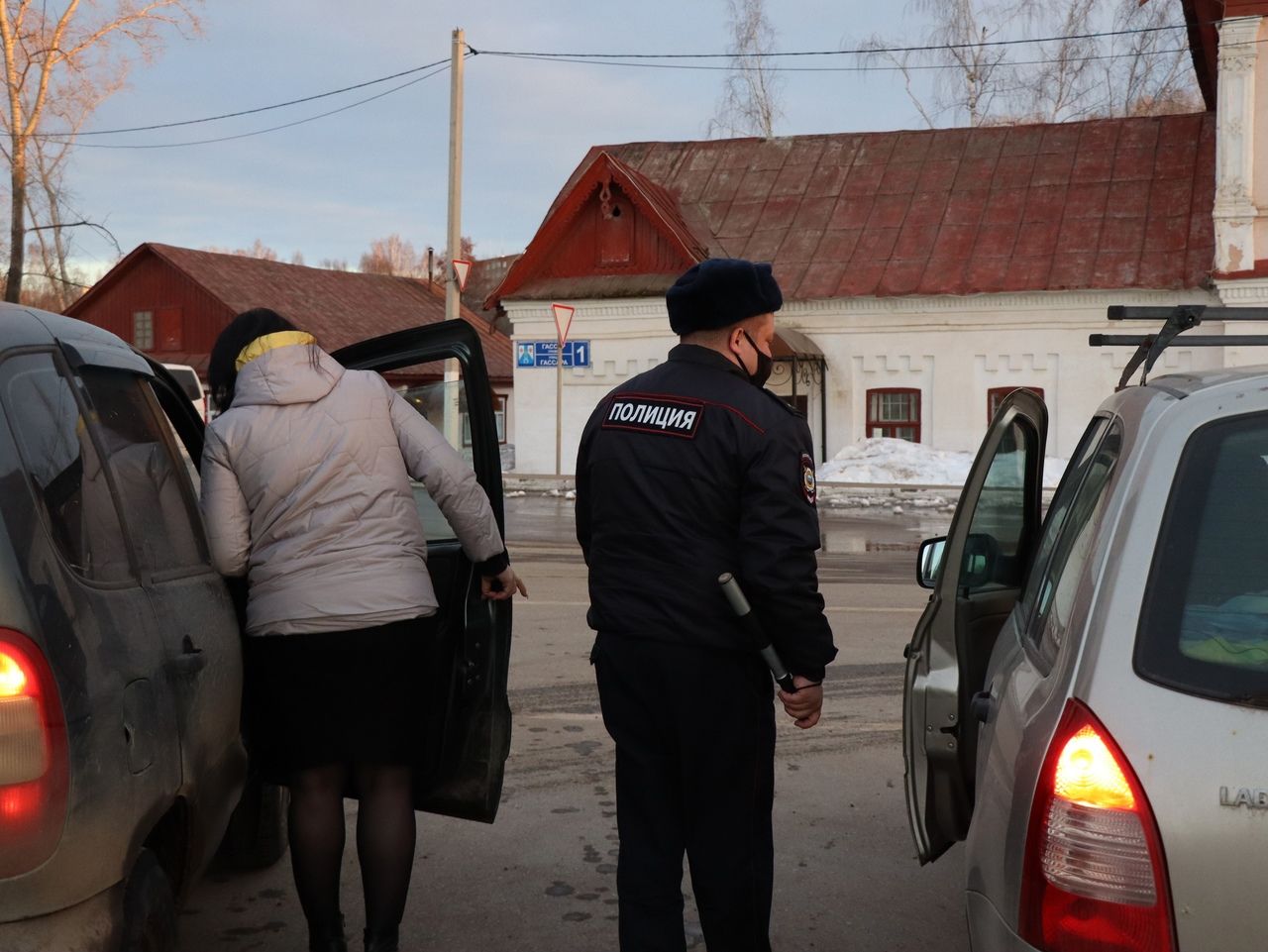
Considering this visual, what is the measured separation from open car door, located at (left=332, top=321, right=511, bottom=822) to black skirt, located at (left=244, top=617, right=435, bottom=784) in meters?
0.25

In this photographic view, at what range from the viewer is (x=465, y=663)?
4.12m

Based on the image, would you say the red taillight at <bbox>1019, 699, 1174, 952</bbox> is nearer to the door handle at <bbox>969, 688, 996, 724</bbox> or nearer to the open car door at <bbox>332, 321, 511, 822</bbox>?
the door handle at <bbox>969, 688, 996, 724</bbox>

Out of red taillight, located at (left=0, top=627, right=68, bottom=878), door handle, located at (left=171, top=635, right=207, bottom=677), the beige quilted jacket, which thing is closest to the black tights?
the beige quilted jacket

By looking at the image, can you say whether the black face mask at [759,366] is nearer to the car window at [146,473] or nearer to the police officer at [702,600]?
the police officer at [702,600]

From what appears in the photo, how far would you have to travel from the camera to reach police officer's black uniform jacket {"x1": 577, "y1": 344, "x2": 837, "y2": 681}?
3246 millimetres

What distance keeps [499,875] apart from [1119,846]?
9.79 feet

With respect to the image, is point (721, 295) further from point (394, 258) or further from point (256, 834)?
point (394, 258)

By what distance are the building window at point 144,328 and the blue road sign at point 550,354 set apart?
1887 cm

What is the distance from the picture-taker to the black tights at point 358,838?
3.78 metres

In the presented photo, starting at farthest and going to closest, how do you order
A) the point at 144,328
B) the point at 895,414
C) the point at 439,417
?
1. the point at 144,328
2. the point at 895,414
3. the point at 439,417

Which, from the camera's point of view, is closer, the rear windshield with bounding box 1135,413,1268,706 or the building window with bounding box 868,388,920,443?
the rear windshield with bounding box 1135,413,1268,706

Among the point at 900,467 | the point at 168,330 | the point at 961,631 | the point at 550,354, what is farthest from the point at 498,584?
the point at 168,330

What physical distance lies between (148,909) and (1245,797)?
2.00 m

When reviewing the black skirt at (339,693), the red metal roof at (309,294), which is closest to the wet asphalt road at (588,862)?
the black skirt at (339,693)
